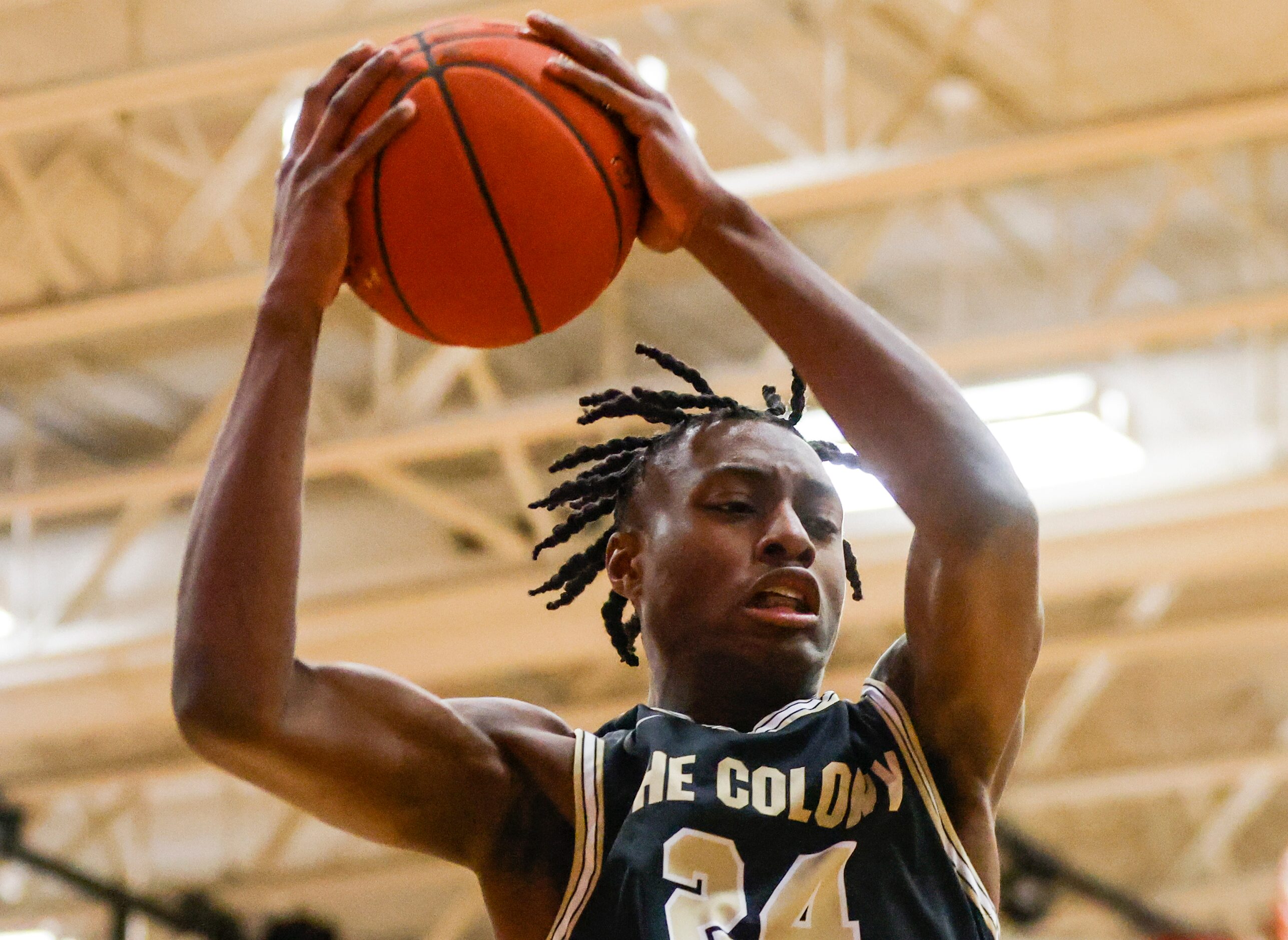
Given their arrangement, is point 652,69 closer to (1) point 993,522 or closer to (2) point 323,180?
(2) point 323,180

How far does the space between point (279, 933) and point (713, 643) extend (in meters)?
9.37

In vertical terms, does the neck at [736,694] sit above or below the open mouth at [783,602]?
below

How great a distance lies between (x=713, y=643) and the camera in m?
2.37

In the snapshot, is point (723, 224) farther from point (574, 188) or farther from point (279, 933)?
point (279, 933)

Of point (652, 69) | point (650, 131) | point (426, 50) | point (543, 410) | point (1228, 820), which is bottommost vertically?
point (650, 131)

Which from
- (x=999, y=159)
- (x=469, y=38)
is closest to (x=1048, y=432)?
(x=999, y=159)

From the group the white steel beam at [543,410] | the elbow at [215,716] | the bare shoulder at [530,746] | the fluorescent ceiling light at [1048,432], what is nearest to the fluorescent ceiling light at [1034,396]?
the fluorescent ceiling light at [1048,432]

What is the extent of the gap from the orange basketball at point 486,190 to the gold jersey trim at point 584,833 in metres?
0.59

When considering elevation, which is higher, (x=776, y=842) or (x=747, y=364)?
(x=747, y=364)

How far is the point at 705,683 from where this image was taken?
2395 millimetres

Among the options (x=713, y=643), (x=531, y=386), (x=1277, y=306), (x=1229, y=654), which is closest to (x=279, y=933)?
(x=531, y=386)

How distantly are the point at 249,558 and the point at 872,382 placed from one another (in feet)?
2.44

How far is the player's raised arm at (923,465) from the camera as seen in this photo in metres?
2.11

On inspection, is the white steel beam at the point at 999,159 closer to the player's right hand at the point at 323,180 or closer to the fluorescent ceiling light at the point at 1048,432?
the fluorescent ceiling light at the point at 1048,432
